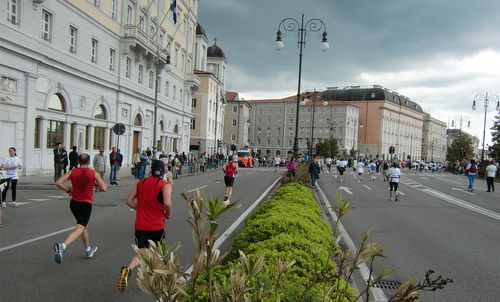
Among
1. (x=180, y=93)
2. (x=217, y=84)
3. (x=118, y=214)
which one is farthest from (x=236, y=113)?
(x=118, y=214)

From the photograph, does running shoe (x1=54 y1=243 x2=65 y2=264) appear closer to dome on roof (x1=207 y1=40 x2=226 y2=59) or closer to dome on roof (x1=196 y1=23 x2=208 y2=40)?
dome on roof (x1=196 y1=23 x2=208 y2=40)

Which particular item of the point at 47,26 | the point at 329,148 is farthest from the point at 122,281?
the point at 329,148

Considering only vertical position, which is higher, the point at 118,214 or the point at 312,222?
the point at 312,222

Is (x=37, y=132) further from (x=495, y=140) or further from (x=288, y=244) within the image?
(x=495, y=140)

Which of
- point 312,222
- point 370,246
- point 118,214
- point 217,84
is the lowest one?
point 118,214

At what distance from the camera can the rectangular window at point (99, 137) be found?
102ft

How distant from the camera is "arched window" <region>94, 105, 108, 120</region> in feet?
103

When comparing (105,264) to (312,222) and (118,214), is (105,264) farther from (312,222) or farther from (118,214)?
(118,214)

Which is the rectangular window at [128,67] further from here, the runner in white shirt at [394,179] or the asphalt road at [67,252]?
the runner in white shirt at [394,179]

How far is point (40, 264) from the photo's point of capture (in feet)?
22.5

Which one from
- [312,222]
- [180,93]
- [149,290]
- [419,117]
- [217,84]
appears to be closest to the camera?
[149,290]

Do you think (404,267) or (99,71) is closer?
(404,267)

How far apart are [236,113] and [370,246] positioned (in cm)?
11061

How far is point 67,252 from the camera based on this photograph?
25.7 feet
